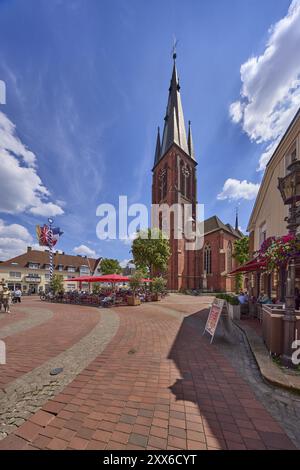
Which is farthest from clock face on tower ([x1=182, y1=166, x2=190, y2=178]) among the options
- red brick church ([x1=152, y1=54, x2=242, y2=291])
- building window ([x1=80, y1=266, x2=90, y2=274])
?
building window ([x1=80, y1=266, x2=90, y2=274])

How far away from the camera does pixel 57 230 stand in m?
26.3

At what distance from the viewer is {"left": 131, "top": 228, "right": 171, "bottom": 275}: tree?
2280cm

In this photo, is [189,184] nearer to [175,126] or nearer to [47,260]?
[175,126]

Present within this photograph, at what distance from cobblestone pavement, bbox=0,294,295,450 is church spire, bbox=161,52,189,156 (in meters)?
37.0

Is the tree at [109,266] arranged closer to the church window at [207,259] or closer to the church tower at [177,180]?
the church tower at [177,180]

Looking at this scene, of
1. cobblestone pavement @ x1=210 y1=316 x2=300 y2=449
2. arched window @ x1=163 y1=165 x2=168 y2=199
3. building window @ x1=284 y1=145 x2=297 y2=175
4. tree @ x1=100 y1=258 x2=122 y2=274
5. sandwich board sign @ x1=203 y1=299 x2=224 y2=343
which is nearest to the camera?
cobblestone pavement @ x1=210 y1=316 x2=300 y2=449

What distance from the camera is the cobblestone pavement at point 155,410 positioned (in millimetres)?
2092

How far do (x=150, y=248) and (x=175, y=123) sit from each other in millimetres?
28539

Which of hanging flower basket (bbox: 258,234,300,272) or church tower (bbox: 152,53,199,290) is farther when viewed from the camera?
church tower (bbox: 152,53,199,290)

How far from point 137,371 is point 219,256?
108 feet

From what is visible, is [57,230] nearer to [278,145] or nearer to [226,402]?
[278,145]

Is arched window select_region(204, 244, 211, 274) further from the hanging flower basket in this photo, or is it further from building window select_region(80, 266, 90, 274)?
the hanging flower basket

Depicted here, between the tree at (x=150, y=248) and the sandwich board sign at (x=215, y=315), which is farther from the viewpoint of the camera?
the tree at (x=150, y=248)

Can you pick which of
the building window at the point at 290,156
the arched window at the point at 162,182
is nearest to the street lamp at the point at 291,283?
the building window at the point at 290,156
